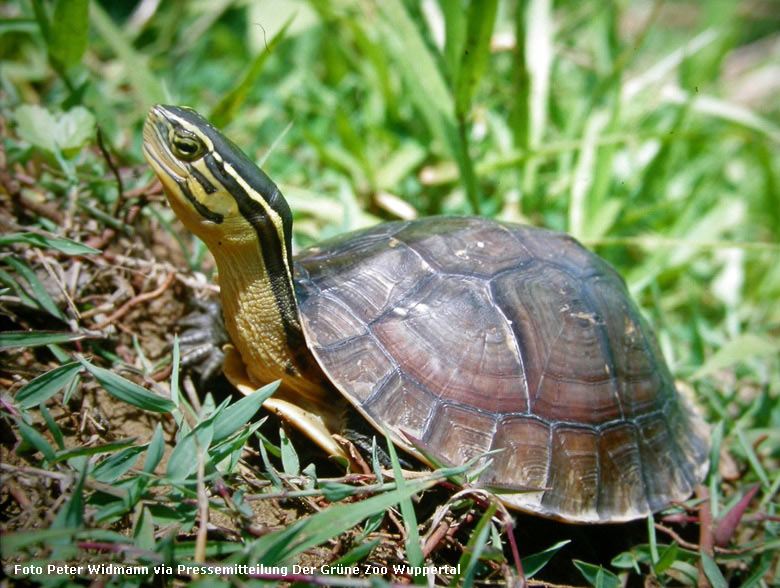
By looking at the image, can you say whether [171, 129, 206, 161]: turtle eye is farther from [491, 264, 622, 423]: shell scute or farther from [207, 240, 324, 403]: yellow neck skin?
[491, 264, 622, 423]: shell scute

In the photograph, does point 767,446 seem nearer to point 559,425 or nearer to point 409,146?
point 559,425

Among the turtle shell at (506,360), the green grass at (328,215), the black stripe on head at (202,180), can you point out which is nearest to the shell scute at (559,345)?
the turtle shell at (506,360)

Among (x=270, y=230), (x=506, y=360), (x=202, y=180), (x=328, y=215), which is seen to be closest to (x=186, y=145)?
(x=202, y=180)

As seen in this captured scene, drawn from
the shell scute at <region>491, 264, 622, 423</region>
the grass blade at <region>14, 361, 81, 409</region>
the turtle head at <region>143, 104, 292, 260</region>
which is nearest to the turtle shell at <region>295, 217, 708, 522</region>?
the shell scute at <region>491, 264, 622, 423</region>

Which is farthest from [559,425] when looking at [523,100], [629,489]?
[523,100]

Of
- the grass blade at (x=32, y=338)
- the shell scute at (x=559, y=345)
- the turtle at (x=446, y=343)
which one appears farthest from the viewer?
the shell scute at (x=559, y=345)

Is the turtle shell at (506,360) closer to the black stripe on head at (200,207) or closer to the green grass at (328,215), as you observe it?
the green grass at (328,215)
